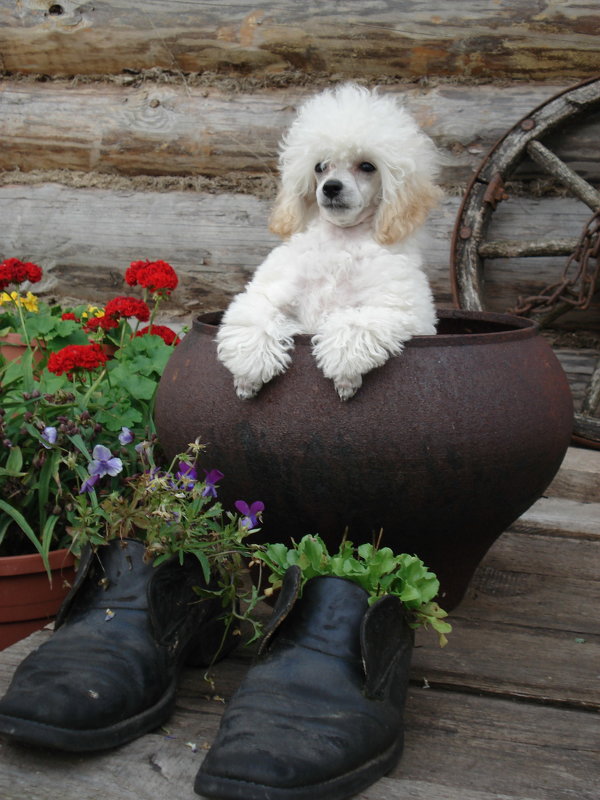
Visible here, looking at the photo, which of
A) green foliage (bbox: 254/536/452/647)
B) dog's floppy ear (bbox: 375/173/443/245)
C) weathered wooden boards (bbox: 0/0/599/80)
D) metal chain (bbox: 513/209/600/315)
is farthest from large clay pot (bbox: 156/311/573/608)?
weathered wooden boards (bbox: 0/0/599/80)

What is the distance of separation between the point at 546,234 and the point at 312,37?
112 centimetres

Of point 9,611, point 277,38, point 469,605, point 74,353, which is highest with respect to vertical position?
point 277,38

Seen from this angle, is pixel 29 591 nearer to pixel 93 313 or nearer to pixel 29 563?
pixel 29 563

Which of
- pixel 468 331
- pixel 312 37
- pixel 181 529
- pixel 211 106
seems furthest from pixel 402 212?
pixel 211 106

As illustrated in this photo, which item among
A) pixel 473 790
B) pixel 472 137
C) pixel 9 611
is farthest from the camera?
pixel 472 137

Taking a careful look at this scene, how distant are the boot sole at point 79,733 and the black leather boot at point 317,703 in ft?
0.51

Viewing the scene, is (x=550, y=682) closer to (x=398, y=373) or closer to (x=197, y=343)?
(x=398, y=373)

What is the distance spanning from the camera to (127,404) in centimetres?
218

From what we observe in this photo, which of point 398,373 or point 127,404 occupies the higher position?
point 398,373

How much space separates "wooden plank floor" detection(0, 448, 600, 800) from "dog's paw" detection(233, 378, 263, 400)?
0.50m

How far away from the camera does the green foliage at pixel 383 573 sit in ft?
4.37

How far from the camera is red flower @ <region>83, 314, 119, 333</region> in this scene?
2.39 m

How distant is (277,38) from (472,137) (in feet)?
2.65

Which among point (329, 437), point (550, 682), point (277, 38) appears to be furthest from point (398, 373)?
point (277, 38)
